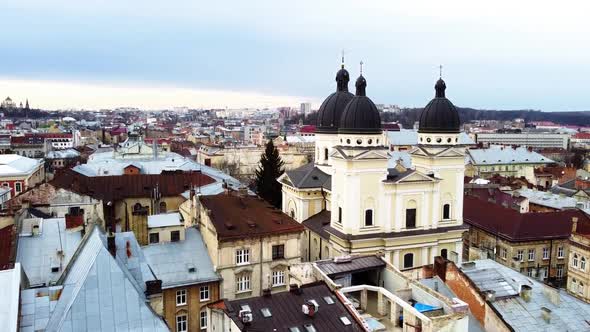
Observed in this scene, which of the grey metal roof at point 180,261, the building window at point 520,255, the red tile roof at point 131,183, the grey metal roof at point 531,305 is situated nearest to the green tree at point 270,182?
the red tile roof at point 131,183

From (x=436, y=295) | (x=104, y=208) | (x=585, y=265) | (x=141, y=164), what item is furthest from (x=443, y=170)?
(x=141, y=164)

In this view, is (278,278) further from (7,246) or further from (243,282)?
(7,246)

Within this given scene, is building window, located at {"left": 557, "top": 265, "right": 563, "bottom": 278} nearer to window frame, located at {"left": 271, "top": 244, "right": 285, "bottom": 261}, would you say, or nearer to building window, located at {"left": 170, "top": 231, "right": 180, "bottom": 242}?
window frame, located at {"left": 271, "top": 244, "right": 285, "bottom": 261}

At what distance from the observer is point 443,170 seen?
49.3 meters

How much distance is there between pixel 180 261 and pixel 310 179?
20.4m

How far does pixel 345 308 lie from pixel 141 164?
64.0 meters

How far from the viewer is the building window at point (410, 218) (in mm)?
46875

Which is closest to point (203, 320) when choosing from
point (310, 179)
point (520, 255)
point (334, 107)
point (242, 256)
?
point (242, 256)

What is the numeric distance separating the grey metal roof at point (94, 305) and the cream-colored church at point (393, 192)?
80.6 feet

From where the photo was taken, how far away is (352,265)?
105 feet

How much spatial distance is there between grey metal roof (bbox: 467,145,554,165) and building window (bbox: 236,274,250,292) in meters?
89.6

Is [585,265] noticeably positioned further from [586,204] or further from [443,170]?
[586,204]

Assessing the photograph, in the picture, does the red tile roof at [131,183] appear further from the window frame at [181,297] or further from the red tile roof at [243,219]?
the window frame at [181,297]

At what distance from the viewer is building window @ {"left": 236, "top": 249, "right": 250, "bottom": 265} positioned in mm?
39750
